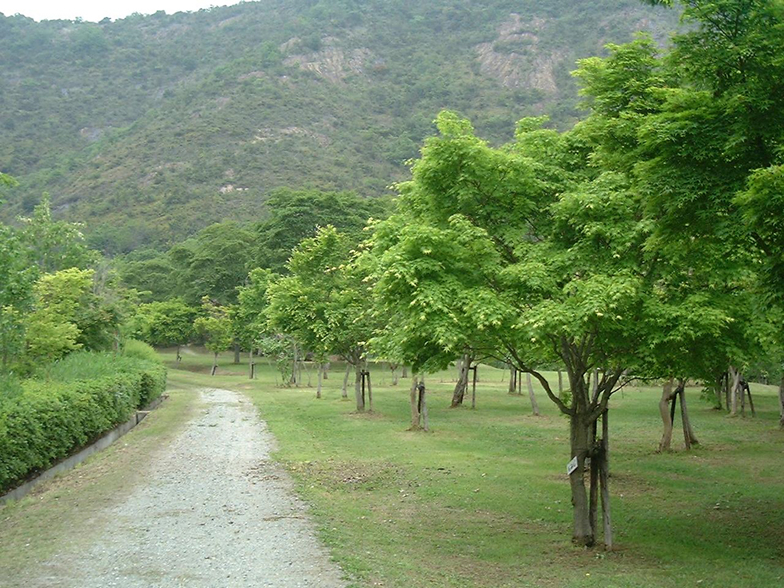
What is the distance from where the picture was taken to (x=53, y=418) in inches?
552

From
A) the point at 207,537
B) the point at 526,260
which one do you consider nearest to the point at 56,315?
the point at 207,537

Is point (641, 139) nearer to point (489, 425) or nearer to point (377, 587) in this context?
point (377, 587)

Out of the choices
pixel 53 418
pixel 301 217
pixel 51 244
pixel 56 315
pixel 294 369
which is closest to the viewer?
pixel 53 418

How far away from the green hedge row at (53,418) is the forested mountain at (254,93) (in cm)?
6943

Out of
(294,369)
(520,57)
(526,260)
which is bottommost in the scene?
(294,369)

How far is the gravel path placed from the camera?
787 centimetres

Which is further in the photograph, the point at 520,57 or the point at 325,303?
the point at 520,57

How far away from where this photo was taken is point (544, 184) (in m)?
10.0

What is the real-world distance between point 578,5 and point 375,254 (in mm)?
156813

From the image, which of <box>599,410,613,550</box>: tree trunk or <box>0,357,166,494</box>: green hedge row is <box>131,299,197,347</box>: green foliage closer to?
<box>0,357,166,494</box>: green hedge row

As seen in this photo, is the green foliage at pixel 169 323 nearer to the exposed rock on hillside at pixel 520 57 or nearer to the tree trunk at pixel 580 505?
the tree trunk at pixel 580 505

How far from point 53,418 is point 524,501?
8.54 meters

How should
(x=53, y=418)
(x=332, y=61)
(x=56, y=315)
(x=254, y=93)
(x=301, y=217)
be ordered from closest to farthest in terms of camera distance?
(x=53, y=418) → (x=56, y=315) → (x=301, y=217) → (x=254, y=93) → (x=332, y=61)

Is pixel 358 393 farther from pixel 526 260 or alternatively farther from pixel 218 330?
pixel 218 330
